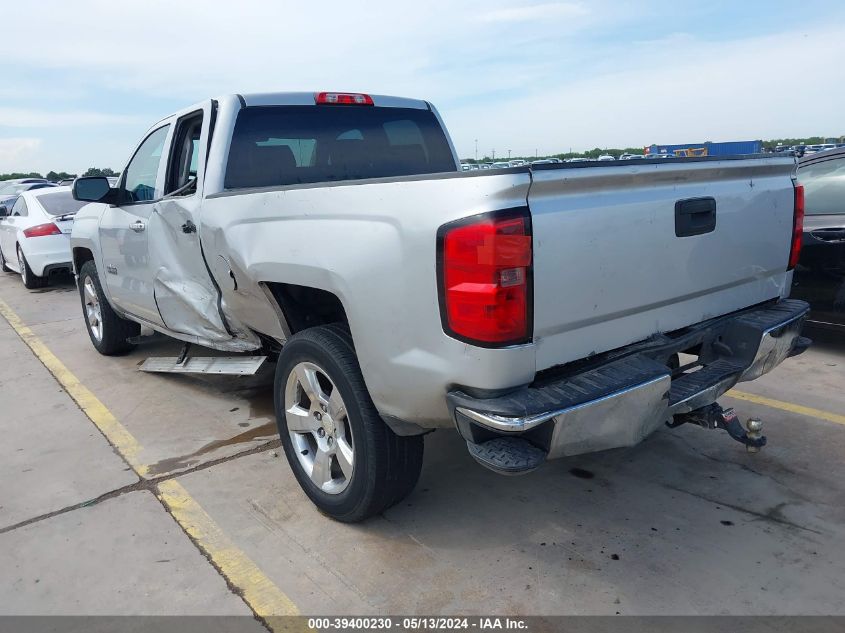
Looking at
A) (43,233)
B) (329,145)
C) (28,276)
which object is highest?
(329,145)

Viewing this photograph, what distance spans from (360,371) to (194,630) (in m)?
1.13

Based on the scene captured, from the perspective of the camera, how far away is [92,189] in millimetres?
4672

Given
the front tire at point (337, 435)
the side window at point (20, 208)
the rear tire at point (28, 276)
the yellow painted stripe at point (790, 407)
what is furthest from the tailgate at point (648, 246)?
the side window at point (20, 208)

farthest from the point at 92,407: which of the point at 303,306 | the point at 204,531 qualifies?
the point at 303,306

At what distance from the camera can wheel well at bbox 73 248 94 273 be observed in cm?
596

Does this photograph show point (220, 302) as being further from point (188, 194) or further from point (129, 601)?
point (129, 601)

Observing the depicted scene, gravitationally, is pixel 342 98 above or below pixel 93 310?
above

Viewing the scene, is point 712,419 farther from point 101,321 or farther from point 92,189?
point 101,321

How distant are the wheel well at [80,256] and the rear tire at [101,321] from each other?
0.06 m

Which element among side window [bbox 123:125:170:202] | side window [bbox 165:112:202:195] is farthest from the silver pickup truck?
side window [bbox 123:125:170:202]

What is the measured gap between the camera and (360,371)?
2758 mm

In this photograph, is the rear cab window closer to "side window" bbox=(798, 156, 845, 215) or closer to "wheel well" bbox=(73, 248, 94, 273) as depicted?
"wheel well" bbox=(73, 248, 94, 273)

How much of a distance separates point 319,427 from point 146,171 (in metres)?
2.74

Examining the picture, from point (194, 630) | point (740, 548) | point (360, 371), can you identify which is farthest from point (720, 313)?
point (194, 630)
